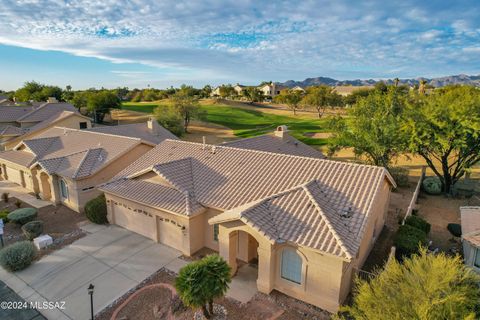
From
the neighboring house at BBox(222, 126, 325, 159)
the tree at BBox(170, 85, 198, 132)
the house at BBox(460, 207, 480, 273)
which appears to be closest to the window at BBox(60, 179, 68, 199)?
the neighboring house at BBox(222, 126, 325, 159)

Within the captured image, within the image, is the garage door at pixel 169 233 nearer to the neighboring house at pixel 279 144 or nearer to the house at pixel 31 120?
the neighboring house at pixel 279 144

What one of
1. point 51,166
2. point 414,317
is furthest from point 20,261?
point 414,317

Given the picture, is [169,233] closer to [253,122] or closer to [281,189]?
[281,189]

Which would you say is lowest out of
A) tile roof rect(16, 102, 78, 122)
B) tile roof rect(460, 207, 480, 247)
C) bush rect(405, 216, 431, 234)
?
bush rect(405, 216, 431, 234)

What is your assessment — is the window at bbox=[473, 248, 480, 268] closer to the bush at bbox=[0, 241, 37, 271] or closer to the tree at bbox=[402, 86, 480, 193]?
the tree at bbox=[402, 86, 480, 193]

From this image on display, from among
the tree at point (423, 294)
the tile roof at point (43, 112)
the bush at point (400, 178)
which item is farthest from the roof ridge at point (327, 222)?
the tile roof at point (43, 112)

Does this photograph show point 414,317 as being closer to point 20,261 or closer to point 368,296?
point 368,296
